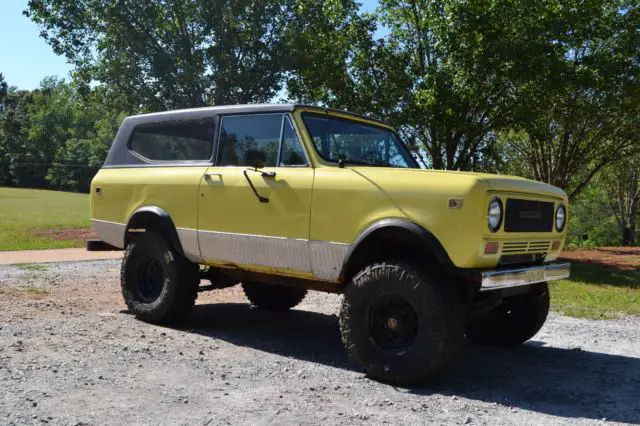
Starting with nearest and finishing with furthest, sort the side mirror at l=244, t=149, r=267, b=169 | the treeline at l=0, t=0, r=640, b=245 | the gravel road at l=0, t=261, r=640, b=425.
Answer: the gravel road at l=0, t=261, r=640, b=425
the side mirror at l=244, t=149, r=267, b=169
the treeline at l=0, t=0, r=640, b=245

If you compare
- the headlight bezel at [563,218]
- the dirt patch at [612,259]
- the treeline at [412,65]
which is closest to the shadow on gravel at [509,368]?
the headlight bezel at [563,218]

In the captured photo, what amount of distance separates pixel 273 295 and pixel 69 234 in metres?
A: 15.1

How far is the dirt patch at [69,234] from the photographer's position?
19.6 m

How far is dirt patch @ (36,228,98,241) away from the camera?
19.6m

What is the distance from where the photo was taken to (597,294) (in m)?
10.7

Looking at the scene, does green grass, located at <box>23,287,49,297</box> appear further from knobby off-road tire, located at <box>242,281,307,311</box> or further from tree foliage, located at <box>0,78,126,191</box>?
tree foliage, located at <box>0,78,126,191</box>

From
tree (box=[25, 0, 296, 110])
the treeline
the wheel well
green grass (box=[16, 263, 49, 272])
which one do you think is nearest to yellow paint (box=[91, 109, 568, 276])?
the wheel well

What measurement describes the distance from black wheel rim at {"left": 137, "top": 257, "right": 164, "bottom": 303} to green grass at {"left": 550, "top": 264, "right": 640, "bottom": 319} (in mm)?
5367

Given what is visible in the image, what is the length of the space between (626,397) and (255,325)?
3.88 metres

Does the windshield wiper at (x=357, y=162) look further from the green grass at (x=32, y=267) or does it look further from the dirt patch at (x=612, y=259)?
the dirt patch at (x=612, y=259)

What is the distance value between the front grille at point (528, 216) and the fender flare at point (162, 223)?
10.9 feet

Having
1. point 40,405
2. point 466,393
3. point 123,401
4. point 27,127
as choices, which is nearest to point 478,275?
point 466,393

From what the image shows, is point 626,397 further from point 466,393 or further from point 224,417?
point 224,417

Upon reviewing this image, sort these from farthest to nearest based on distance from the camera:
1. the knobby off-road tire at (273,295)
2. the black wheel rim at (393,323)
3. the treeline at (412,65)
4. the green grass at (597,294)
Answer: the treeline at (412,65), the green grass at (597,294), the knobby off-road tire at (273,295), the black wheel rim at (393,323)
